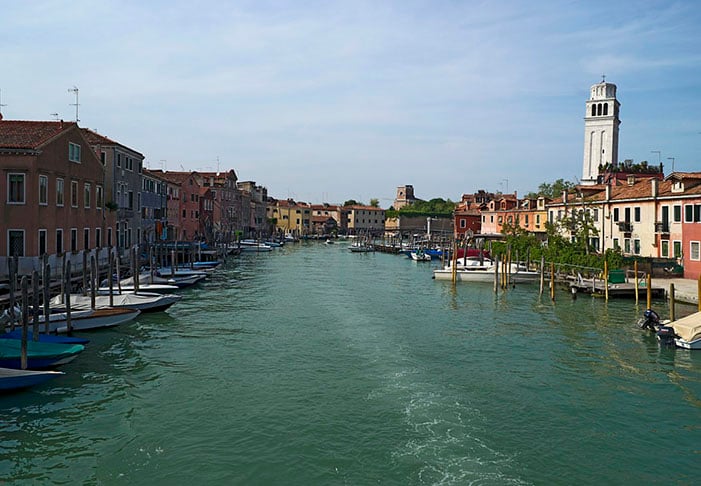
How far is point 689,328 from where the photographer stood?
19.7 m

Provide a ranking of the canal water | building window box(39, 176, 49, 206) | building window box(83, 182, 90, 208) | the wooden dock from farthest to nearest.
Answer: the wooden dock < building window box(83, 182, 90, 208) < building window box(39, 176, 49, 206) < the canal water

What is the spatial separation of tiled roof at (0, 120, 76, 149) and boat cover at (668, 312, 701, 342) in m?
25.5

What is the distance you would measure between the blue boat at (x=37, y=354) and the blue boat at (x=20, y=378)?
Answer: 0.61 meters

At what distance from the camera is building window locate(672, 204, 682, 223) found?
34531mm

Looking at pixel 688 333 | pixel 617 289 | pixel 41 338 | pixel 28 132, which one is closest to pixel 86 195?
pixel 28 132

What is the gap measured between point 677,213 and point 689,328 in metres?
17.6

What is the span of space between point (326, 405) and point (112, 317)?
11.3 meters

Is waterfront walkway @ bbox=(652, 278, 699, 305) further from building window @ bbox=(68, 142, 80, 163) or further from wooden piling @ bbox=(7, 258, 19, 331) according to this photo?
building window @ bbox=(68, 142, 80, 163)

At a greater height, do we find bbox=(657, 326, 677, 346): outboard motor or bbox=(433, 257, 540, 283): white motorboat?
bbox=(433, 257, 540, 283): white motorboat

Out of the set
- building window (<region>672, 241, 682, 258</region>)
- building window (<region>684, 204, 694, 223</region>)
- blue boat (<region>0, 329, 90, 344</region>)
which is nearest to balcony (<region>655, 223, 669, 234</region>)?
building window (<region>672, 241, 682, 258</region>)

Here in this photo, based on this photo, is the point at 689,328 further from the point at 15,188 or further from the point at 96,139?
the point at 96,139

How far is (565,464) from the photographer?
11039mm

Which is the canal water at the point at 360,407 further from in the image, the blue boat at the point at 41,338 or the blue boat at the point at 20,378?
the blue boat at the point at 41,338

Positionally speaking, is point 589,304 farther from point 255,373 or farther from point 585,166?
point 585,166
